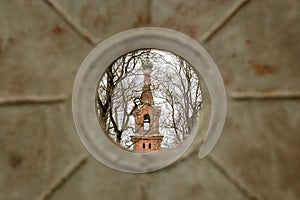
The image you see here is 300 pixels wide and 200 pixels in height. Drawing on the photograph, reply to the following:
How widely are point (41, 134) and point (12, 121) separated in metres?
0.14

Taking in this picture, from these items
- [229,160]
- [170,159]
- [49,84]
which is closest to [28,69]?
[49,84]

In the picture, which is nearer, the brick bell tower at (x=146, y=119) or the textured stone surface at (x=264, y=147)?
the textured stone surface at (x=264, y=147)

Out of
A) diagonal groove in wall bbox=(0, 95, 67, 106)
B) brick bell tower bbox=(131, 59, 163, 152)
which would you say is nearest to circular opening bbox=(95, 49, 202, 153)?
brick bell tower bbox=(131, 59, 163, 152)

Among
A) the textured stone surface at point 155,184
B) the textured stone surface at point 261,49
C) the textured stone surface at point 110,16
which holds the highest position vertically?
the textured stone surface at point 110,16

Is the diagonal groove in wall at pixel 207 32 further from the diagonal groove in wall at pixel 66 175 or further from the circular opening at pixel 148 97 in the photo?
the circular opening at pixel 148 97

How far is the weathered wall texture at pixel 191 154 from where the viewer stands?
1.48 m

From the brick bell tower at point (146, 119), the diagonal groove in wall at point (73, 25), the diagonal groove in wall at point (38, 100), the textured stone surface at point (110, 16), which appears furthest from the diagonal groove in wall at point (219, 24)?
Result: the brick bell tower at point (146, 119)

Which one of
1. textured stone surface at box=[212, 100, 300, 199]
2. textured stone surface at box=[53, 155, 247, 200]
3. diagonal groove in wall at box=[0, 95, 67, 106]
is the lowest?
textured stone surface at box=[53, 155, 247, 200]

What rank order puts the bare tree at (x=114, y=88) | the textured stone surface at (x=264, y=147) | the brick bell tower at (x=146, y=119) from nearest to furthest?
1. the textured stone surface at (x=264, y=147)
2. the bare tree at (x=114, y=88)
3. the brick bell tower at (x=146, y=119)

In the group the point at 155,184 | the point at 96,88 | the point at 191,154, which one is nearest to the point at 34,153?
the point at 96,88

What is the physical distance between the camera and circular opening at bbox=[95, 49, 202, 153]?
4.31 metres

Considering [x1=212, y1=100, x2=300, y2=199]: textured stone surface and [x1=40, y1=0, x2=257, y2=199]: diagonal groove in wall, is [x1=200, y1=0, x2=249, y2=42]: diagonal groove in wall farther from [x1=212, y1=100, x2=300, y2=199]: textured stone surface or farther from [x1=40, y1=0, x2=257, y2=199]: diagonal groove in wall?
[x1=212, y1=100, x2=300, y2=199]: textured stone surface

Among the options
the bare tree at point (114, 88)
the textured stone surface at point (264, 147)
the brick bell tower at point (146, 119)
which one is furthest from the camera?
the brick bell tower at point (146, 119)

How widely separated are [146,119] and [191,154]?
3846mm
